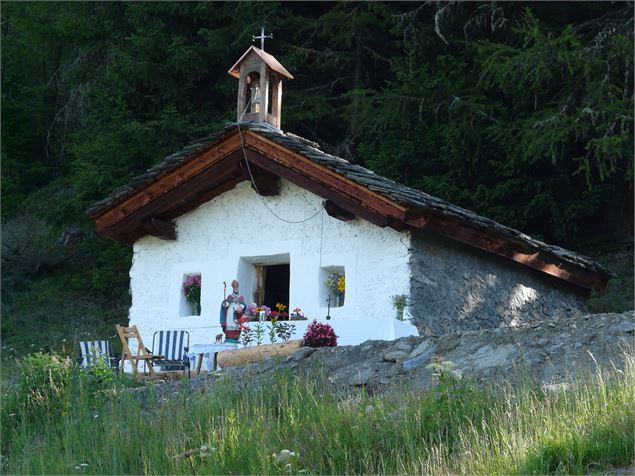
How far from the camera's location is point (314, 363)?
13.1 meters

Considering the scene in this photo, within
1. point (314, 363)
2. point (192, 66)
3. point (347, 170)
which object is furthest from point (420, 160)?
point (314, 363)

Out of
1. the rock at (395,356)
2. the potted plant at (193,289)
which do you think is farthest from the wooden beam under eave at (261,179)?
the rock at (395,356)

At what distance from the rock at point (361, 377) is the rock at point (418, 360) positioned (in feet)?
1.27

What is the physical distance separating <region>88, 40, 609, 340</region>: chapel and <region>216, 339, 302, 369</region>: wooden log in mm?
2019

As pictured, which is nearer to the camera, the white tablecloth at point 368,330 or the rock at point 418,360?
the rock at point 418,360

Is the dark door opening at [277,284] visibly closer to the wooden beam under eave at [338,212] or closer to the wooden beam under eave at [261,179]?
the wooden beam under eave at [261,179]

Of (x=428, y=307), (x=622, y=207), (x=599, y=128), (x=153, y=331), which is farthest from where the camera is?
(x=622, y=207)

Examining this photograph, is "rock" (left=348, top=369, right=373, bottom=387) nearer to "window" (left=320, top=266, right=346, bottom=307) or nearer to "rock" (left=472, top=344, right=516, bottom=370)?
"rock" (left=472, top=344, right=516, bottom=370)

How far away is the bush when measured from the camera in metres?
15.3

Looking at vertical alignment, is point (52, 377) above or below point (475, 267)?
below

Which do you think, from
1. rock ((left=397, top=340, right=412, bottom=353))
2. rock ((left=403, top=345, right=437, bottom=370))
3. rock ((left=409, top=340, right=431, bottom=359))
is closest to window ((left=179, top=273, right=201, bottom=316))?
rock ((left=397, top=340, right=412, bottom=353))

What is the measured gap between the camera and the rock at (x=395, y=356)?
12414 mm

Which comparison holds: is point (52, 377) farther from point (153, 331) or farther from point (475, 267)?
point (475, 267)

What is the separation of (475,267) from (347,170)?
2.55m
